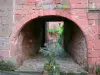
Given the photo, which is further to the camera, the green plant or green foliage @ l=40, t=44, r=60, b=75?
the green plant

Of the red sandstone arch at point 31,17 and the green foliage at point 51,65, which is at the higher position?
the red sandstone arch at point 31,17

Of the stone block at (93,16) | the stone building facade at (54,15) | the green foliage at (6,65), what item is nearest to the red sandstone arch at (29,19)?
the stone building facade at (54,15)

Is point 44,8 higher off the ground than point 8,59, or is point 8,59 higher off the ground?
point 44,8

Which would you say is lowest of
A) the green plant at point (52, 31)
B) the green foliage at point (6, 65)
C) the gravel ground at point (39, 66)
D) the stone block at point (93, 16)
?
the gravel ground at point (39, 66)

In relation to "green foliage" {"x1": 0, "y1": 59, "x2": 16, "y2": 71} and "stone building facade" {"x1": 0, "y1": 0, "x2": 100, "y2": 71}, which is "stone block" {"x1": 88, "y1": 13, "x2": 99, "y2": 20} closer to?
"stone building facade" {"x1": 0, "y1": 0, "x2": 100, "y2": 71}

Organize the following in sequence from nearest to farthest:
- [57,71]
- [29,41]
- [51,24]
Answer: [57,71] → [29,41] → [51,24]

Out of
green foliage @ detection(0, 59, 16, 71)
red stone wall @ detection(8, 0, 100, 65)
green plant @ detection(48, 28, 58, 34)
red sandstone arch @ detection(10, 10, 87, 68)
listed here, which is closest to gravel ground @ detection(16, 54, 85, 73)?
green foliage @ detection(0, 59, 16, 71)

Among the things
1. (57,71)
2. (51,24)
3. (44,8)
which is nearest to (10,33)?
(44,8)

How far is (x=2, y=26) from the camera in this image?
7891 millimetres

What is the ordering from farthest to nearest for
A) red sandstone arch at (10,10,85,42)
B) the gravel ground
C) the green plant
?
the green plant
the gravel ground
red sandstone arch at (10,10,85,42)

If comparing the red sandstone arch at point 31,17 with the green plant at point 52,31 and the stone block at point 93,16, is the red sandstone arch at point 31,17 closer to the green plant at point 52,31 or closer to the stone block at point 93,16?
the stone block at point 93,16

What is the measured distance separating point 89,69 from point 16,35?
8.50ft

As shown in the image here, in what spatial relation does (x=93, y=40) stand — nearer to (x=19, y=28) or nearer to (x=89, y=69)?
(x=89, y=69)

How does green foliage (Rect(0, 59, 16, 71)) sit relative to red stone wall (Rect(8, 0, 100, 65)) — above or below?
below
